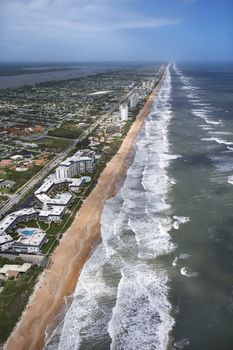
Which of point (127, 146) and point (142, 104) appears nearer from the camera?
point (127, 146)

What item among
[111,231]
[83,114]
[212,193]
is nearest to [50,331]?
[111,231]

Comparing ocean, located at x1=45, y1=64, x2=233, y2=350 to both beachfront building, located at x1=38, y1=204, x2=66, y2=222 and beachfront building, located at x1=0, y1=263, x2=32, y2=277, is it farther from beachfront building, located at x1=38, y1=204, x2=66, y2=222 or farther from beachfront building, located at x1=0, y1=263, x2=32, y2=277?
beachfront building, located at x1=38, y1=204, x2=66, y2=222

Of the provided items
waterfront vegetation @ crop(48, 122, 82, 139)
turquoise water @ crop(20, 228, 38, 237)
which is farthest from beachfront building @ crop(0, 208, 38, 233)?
waterfront vegetation @ crop(48, 122, 82, 139)

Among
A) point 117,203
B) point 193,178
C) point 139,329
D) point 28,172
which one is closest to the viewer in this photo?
point 139,329

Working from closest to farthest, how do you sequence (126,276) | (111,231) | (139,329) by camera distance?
(139,329)
(126,276)
(111,231)

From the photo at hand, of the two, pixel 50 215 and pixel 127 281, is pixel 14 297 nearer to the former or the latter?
pixel 127 281

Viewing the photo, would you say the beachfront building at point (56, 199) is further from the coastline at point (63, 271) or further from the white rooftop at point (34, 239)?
the white rooftop at point (34, 239)

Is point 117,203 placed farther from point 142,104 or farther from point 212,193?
point 142,104

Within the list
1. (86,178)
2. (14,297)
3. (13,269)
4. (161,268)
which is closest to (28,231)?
(13,269)
